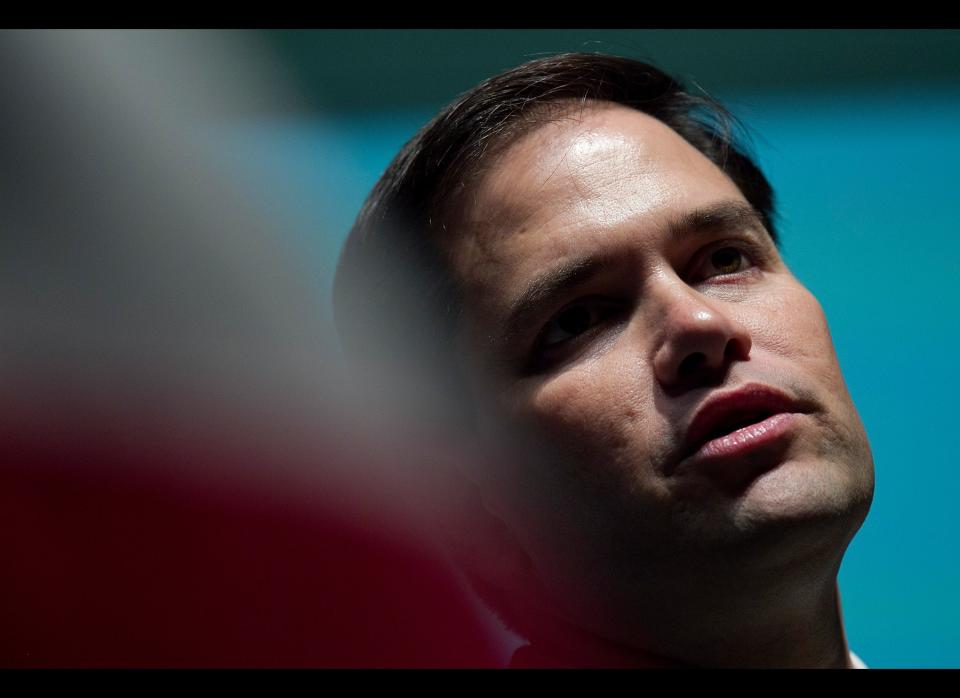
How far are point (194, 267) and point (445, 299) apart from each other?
547mm

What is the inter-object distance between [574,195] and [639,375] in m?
0.24

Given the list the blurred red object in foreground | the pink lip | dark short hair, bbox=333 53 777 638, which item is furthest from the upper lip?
the blurred red object in foreground

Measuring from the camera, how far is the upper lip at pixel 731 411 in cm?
72

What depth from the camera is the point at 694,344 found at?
729 mm

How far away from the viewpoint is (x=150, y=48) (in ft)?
3.99

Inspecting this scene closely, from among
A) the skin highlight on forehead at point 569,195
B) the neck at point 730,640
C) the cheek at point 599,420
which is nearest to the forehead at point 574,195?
the skin highlight on forehead at point 569,195

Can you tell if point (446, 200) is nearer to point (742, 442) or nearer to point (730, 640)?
point (742, 442)

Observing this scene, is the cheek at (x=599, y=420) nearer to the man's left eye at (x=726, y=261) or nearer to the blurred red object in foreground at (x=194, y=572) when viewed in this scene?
the man's left eye at (x=726, y=261)

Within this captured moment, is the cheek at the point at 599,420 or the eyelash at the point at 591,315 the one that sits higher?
the eyelash at the point at 591,315

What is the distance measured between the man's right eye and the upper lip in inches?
6.5

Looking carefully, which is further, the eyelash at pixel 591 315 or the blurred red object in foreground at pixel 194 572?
the blurred red object in foreground at pixel 194 572
